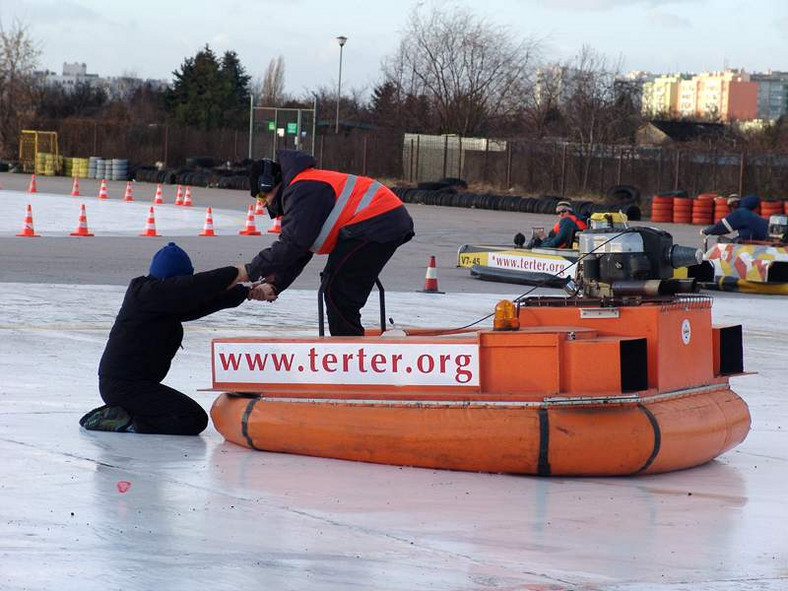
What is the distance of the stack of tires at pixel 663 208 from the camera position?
36938 millimetres

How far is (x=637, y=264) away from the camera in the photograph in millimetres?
7211

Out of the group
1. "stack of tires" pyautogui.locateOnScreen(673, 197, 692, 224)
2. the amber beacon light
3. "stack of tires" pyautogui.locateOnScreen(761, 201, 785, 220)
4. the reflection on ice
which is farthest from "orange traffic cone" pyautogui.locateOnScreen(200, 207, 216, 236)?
the amber beacon light

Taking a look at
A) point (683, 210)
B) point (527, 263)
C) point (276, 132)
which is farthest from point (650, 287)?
point (276, 132)

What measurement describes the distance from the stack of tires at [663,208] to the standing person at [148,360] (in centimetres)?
3057

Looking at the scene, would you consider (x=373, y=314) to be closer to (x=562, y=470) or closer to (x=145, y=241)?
(x=562, y=470)

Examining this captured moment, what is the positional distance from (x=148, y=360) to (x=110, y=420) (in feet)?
1.27

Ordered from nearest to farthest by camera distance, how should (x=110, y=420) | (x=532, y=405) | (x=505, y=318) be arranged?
(x=532, y=405), (x=505, y=318), (x=110, y=420)

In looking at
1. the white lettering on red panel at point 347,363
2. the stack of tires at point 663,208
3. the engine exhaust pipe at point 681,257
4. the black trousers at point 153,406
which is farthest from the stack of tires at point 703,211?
the white lettering on red panel at point 347,363

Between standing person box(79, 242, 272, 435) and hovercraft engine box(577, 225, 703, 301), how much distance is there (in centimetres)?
195

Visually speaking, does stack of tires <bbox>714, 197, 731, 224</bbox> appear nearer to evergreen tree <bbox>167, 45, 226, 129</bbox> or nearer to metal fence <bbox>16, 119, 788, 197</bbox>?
metal fence <bbox>16, 119, 788, 197</bbox>

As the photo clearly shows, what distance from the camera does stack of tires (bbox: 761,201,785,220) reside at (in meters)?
34.4

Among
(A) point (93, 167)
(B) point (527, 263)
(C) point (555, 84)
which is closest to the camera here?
(B) point (527, 263)

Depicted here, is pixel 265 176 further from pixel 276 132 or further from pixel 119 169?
pixel 276 132

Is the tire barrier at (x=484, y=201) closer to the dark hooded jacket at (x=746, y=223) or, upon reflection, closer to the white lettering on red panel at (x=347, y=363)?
the dark hooded jacket at (x=746, y=223)
